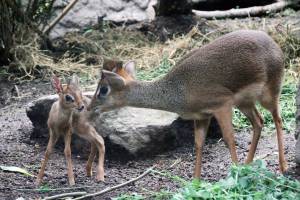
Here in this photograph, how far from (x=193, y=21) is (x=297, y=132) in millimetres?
5894

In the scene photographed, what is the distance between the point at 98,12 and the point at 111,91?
6.63 m

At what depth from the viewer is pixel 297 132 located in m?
5.57

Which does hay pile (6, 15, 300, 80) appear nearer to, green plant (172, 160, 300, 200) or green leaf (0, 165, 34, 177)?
green leaf (0, 165, 34, 177)

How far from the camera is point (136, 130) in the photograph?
6781mm

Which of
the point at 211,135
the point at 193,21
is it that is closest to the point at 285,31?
the point at 193,21

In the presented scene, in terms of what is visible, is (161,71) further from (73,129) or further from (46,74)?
(73,129)

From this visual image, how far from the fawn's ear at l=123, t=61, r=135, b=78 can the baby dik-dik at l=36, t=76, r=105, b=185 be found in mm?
437

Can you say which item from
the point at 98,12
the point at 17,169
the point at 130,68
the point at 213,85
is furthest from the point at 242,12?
the point at 17,169

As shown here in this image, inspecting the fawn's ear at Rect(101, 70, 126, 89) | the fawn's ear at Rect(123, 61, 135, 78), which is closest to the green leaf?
the fawn's ear at Rect(101, 70, 126, 89)

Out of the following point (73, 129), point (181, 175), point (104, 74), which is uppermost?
point (104, 74)

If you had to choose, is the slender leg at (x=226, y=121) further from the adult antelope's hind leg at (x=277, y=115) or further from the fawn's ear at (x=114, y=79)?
the fawn's ear at (x=114, y=79)

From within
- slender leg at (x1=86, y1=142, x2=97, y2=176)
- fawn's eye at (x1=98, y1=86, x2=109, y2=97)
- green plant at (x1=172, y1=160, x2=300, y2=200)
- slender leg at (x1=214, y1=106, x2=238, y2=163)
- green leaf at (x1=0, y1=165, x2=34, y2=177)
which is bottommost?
green leaf at (x1=0, y1=165, x2=34, y2=177)

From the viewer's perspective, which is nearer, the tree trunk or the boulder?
the boulder

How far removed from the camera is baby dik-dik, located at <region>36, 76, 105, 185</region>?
240 inches
